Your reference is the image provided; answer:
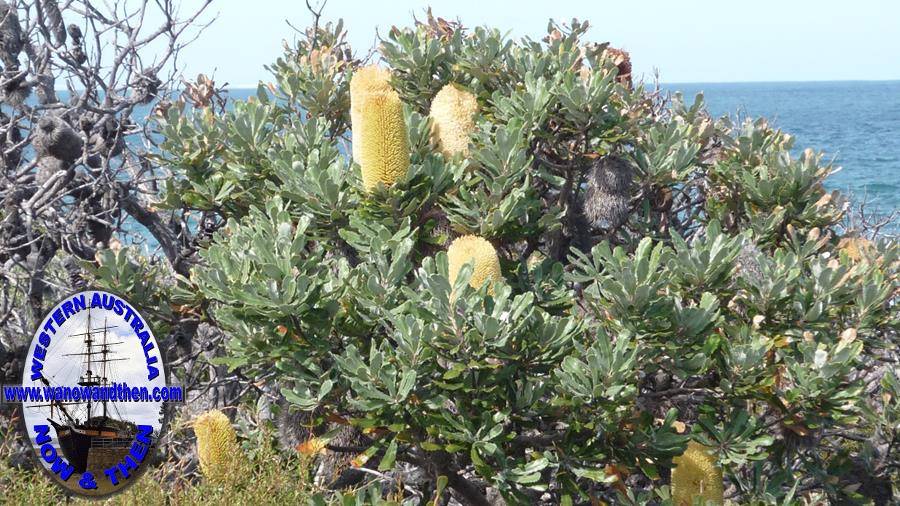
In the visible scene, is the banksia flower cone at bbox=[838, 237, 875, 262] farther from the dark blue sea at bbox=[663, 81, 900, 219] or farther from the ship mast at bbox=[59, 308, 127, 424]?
the ship mast at bbox=[59, 308, 127, 424]

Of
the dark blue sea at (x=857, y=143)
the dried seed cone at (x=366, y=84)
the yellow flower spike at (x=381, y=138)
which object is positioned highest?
the dried seed cone at (x=366, y=84)

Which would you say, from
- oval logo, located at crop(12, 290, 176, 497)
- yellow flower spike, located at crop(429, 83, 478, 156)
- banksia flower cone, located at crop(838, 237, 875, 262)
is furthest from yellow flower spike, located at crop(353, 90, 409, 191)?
banksia flower cone, located at crop(838, 237, 875, 262)

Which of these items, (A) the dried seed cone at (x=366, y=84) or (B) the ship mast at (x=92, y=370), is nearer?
(A) the dried seed cone at (x=366, y=84)

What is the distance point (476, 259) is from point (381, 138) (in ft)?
A: 1.97

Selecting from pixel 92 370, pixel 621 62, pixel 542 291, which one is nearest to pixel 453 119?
pixel 542 291

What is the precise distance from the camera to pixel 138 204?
509 centimetres

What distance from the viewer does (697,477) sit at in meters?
3.29

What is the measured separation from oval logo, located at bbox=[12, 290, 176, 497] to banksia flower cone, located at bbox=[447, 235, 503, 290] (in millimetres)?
1435

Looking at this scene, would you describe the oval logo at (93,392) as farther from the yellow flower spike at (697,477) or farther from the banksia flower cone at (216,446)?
the yellow flower spike at (697,477)

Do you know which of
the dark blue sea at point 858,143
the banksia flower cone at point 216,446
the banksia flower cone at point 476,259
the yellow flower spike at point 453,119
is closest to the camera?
the banksia flower cone at point 476,259

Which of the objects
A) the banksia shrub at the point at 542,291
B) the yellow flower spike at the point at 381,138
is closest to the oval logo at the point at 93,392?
the banksia shrub at the point at 542,291

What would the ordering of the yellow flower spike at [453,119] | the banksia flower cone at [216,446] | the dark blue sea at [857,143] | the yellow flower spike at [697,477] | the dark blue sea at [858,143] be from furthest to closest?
1. the dark blue sea at [858,143]
2. the dark blue sea at [857,143]
3. the yellow flower spike at [453,119]
4. the banksia flower cone at [216,446]
5. the yellow flower spike at [697,477]

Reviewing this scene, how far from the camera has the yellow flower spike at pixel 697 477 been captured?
3279mm

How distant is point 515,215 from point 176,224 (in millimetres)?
2471
